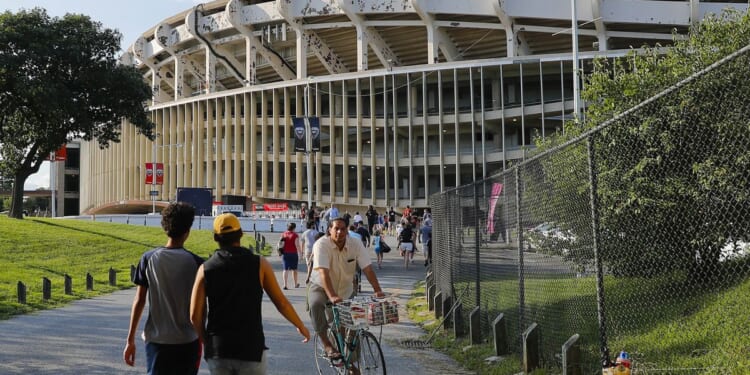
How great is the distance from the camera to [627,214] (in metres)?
7.76

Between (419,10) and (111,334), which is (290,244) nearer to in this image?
(111,334)

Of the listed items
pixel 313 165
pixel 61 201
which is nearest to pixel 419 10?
pixel 313 165

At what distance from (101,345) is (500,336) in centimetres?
538

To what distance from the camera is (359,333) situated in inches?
270

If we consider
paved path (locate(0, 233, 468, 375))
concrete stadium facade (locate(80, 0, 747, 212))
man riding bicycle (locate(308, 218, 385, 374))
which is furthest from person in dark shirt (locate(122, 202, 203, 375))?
concrete stadium facade (locate(80, 0, 747, 212))

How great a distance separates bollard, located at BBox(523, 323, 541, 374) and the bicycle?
1.67 meters

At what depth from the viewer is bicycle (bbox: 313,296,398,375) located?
21.3 feet

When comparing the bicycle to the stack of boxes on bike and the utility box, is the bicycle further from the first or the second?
the utility box

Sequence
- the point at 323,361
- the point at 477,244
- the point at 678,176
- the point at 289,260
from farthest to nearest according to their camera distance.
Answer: the point at 289,260
the point at 477,244
the point at 323,361
the point at 678,176

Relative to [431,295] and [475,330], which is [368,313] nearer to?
[475,330]

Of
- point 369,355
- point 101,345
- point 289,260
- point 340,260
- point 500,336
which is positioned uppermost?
point 340,260

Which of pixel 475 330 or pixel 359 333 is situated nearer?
pixel 359 333

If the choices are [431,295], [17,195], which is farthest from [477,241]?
[17,195]

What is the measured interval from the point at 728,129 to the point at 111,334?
9.09 meters
